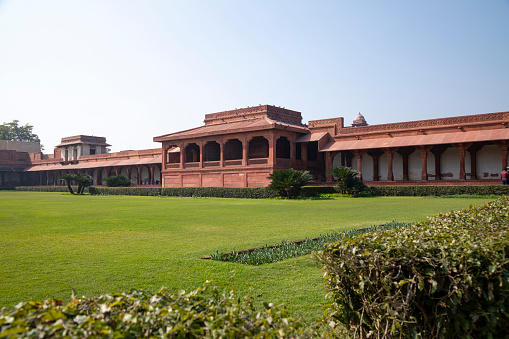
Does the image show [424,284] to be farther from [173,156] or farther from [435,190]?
[173,156]

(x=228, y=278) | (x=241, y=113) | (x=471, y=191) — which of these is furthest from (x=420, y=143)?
(x=228, y=278)

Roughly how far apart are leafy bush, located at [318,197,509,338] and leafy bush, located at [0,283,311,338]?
1.03m

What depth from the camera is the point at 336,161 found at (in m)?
33.8

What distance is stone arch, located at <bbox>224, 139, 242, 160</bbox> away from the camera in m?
36.4

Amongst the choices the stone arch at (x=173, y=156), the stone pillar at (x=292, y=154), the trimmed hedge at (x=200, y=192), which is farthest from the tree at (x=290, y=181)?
the stone arch at (x=173, y=156)

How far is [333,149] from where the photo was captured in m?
30.6

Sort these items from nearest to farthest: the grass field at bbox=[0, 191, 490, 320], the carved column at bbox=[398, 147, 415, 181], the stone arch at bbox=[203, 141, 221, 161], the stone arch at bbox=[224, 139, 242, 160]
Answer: the grass field at bbox=[0, 191, 490, 320] < the carved column at bbox=[398, 147, 415, 181] < the stone arch at bbox=[224, 139, 242, 160] < the stone arch at bbox=[203, 141, 221, 161]

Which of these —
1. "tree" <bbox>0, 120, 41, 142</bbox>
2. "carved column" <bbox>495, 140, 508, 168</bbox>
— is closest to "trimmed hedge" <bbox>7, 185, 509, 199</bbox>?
"carved column" <bbox>495, 140, 508, 168</bbox>

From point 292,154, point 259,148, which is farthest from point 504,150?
point 259,148

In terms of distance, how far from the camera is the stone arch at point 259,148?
3506cm

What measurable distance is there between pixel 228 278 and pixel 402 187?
68.6 feet

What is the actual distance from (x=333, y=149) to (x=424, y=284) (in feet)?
92.4

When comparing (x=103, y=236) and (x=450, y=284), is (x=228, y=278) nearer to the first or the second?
(x=450, y=284)

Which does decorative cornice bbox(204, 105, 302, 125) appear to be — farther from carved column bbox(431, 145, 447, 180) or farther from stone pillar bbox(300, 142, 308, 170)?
carved column bbox(431, 145, 447, 180)
